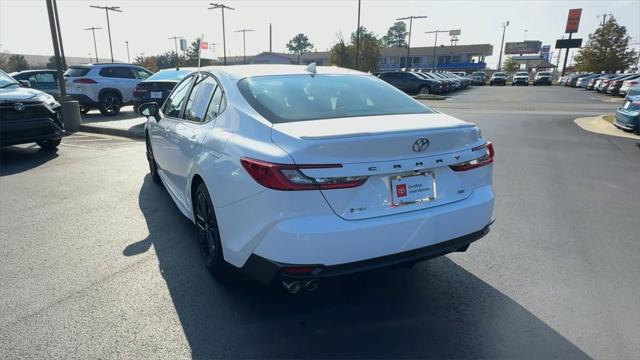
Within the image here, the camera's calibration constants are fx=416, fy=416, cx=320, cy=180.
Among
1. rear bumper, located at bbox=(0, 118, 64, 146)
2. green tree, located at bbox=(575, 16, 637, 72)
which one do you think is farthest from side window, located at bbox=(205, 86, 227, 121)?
green tree, located at bbox=(575, 16, 637, 72)

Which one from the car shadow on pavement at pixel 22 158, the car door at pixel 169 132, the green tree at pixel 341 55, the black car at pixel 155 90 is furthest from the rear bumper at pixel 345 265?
the green tree at pixel 341 55

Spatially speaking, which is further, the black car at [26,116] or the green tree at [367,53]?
the green tree at [367,53]

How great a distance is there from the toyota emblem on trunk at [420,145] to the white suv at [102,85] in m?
13.9

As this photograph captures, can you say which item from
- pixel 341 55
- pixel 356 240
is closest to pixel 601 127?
pixel 356 240

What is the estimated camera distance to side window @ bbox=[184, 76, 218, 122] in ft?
11.5

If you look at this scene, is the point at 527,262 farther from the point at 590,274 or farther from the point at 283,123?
the point at 283,123

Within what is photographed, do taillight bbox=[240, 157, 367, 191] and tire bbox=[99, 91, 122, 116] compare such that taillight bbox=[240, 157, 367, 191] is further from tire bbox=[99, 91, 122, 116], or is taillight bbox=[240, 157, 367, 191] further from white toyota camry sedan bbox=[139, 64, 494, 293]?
tire bbox=[99, 91, 122, 116]

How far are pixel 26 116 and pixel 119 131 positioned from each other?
128 inches

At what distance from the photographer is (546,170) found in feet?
21.9

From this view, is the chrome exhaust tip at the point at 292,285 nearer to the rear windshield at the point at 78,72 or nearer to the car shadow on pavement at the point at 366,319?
the car shadow on pavement at the point at 366,319

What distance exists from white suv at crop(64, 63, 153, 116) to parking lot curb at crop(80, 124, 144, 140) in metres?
2.63

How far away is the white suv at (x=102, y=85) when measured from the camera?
13.5 meters

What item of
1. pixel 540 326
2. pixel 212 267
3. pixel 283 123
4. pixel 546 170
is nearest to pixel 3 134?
pixel 212 267

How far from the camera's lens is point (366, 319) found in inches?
107
